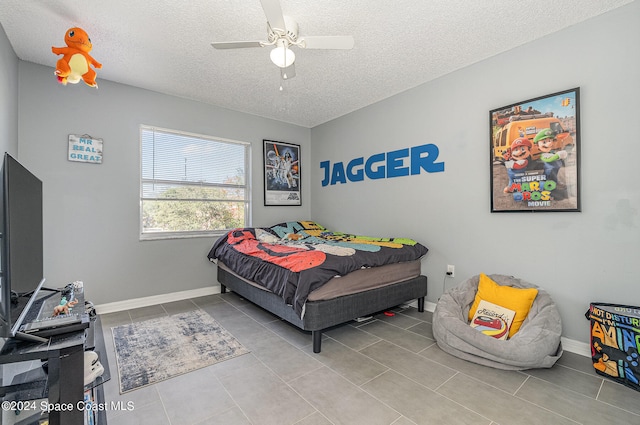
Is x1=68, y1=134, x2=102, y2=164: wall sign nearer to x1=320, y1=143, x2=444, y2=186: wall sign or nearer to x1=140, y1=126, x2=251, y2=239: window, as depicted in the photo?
x1=140, y1=126, x2=251, y2=239: window

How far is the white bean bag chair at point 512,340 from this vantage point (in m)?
1.96

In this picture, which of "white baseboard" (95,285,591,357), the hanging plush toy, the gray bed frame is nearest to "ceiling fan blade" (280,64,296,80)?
the hanging plush toy

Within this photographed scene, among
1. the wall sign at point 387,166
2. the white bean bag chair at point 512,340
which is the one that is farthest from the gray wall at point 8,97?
the white bean bag chair at point 512,340

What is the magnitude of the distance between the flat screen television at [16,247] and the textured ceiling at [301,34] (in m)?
1.51

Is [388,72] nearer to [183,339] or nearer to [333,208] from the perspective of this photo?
[333,208]

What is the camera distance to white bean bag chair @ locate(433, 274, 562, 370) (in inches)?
77.1

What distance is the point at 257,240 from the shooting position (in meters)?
3.76

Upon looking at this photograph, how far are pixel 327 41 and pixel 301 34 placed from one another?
1.74 feet

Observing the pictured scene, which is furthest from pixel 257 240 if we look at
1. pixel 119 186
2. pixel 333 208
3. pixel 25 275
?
pixel 25 275

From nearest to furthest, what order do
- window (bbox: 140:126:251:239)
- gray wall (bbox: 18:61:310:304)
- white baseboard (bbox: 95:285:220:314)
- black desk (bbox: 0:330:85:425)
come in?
black desk (bbox: 0:330:85:425) < gray wall (bbox: 18:61:310:304) < white baseboard (bbox: 95:285:220:314) < window (bbox: 140:126:251:239)

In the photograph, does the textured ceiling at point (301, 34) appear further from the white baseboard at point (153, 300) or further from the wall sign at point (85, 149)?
the white baseboard at point (153, 300)

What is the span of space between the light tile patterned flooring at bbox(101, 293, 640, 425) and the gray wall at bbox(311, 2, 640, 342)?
30.1 inches

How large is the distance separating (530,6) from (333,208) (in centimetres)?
320

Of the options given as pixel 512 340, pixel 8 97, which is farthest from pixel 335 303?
pixel 8 97
